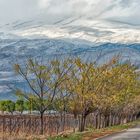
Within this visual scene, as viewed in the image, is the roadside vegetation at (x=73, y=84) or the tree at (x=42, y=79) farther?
the roadside vegetation at (x=73, y=84)

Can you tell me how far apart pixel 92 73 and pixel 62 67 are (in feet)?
17.6

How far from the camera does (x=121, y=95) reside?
73375 mm

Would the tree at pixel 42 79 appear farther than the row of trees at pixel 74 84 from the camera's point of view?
No

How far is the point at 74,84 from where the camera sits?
209 feet

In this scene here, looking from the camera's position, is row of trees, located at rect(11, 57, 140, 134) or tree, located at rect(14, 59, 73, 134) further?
row of trees, located at rect(11, 57, 140, 134)

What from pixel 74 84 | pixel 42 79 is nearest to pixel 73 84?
pixel 74 84

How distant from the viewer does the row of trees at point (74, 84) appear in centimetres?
5631

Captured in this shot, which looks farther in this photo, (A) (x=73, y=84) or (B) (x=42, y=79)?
(A) (x=73, y=84)

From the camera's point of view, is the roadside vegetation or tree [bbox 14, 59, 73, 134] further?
the roadside vegetation

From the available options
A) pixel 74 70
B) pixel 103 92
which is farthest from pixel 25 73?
pixel 103 92

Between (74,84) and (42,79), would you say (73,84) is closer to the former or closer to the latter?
(74,84)

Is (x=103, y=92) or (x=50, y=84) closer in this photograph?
(x=50, y=84)

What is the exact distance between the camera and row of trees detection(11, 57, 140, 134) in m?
56.3

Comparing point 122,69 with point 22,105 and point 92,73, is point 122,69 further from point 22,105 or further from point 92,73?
point 22,105
